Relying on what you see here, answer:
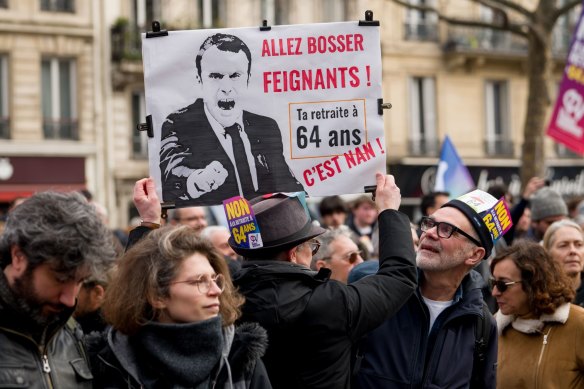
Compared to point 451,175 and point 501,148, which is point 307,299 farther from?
point 501,148

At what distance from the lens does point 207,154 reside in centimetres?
414

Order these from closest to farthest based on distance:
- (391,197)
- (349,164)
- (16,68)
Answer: (391,197) < (349,164) < (16,68)

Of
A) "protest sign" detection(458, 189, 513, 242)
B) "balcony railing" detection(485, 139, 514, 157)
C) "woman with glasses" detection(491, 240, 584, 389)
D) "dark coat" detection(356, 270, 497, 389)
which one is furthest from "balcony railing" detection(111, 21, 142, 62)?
"dark coat" detection(356, 270, 497, 389)

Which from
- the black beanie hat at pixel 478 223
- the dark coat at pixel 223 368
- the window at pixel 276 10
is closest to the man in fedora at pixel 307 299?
the dark coat at pixel 223 368

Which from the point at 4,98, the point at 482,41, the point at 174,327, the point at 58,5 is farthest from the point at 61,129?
the point at 174,327

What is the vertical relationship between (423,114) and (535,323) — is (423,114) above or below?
above

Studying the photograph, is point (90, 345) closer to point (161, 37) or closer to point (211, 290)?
point (211, 290)

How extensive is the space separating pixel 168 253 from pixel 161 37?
128 cm

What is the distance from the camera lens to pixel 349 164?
411 centimetres

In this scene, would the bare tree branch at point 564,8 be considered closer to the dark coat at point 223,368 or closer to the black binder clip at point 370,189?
the black binder clip at point 370,189

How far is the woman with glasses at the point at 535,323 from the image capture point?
460cm

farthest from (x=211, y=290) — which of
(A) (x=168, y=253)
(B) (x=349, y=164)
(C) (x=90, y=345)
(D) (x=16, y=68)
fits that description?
(D) (x=16, y=68)

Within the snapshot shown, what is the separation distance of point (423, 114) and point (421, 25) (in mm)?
2582

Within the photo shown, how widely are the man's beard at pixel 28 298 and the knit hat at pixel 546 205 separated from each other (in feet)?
20.3
